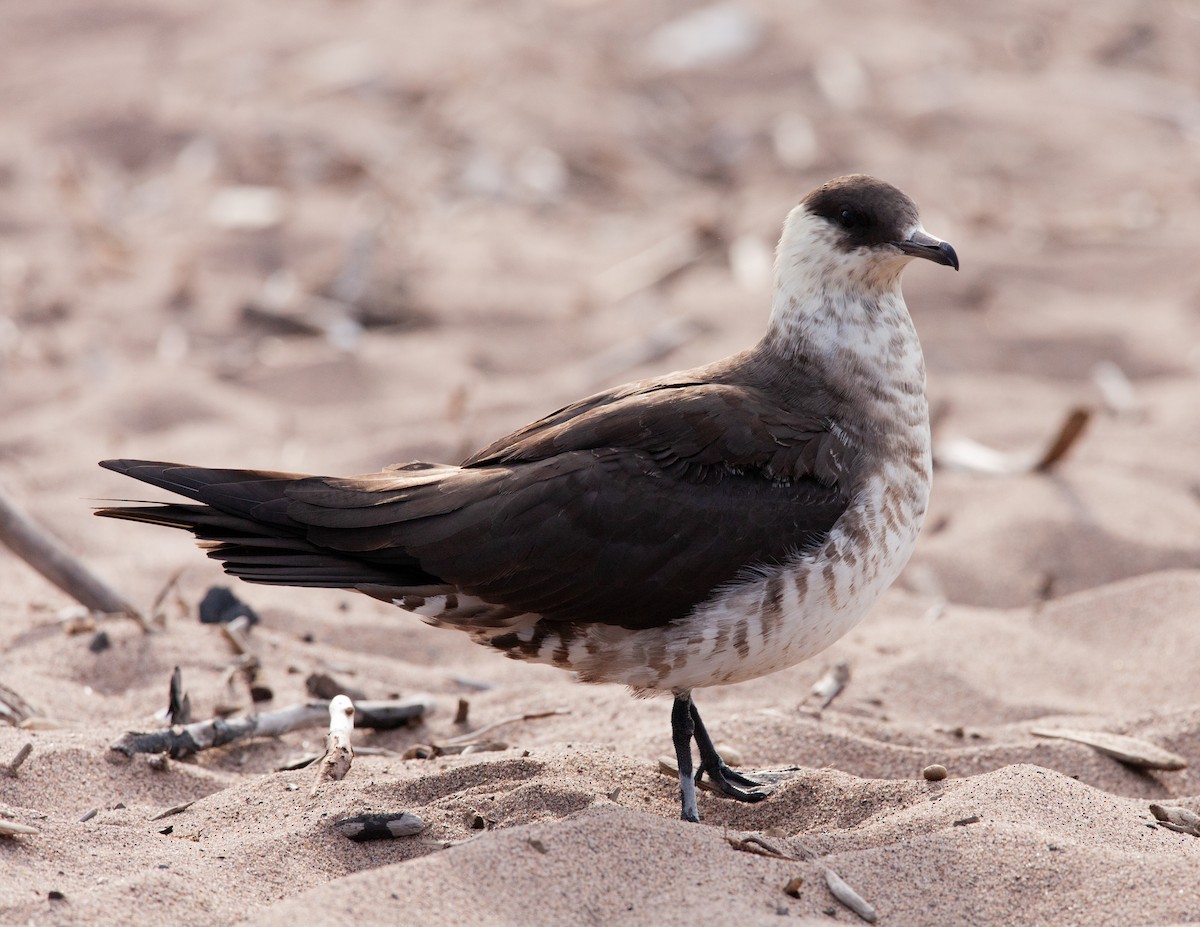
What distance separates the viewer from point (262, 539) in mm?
3902

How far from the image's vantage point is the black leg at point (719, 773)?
13.0 feet

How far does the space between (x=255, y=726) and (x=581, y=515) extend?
1227mm

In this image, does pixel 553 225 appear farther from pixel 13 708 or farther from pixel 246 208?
pixel 13 708

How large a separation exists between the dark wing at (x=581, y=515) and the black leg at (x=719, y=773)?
48cm

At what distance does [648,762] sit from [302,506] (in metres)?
1.26

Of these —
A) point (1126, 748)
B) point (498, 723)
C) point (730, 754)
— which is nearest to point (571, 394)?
point (498, 723)

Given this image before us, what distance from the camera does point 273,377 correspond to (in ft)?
25.4

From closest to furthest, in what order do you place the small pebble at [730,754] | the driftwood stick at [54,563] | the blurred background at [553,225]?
the small pebble at [730,754], the driftwood stick at [54,563], the blurred background at [553,225]

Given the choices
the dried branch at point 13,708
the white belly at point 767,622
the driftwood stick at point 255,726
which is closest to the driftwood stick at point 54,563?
the dried branch at point 13,708

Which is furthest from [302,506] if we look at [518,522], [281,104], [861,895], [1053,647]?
[281,104]

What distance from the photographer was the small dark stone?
16.4 feet

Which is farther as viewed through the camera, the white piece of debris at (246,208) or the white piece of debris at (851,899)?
the white piece of debris at (246,208)

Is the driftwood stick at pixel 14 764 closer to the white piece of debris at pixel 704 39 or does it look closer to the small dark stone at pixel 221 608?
the small dark stone at pixel 221 608

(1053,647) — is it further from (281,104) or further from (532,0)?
(532,0)
